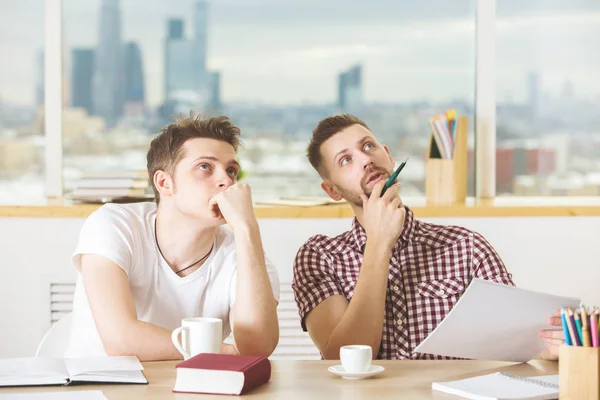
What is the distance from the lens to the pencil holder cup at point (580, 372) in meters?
1.26

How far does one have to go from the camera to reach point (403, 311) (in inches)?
84.1

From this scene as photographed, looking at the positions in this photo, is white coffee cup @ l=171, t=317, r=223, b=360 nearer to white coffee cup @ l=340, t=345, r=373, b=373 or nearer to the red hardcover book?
the red hardcover book

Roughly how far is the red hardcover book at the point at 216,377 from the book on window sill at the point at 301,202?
1628 mm

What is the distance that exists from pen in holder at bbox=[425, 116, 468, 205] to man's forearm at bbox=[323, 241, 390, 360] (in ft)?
3.66

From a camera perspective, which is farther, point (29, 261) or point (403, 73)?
point (403, 73)

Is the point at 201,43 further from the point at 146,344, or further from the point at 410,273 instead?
the point at 146,344

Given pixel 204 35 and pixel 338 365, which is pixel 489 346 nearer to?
pixel 338 365

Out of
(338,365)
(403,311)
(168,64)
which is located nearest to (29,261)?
(168,64)

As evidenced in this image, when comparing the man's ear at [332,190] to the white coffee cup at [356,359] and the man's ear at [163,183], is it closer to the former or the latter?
the man's ear at [163,183]

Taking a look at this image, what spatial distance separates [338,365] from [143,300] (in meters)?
0.63

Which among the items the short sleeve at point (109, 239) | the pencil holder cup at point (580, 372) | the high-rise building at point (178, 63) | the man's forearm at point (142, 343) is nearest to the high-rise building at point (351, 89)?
the high-rise building at point (178, 63)

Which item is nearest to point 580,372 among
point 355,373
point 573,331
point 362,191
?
point 573,331

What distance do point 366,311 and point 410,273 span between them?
0.24 m

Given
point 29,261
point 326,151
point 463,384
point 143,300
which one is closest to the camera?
point 463,384
